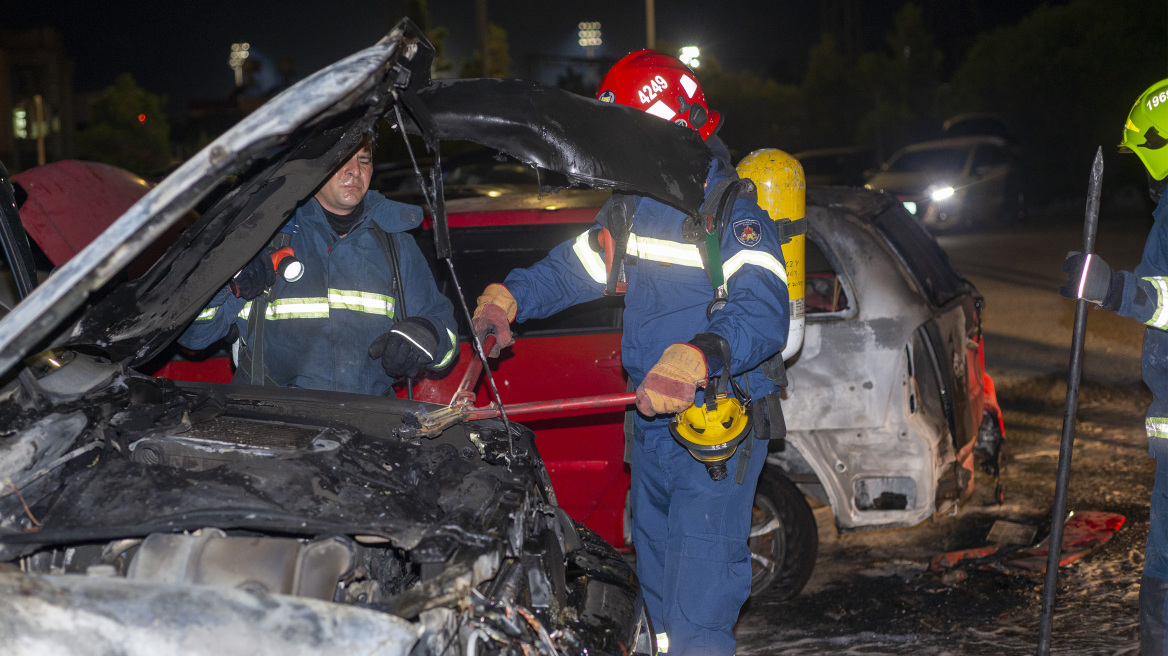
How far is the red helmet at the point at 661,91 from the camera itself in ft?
10.2

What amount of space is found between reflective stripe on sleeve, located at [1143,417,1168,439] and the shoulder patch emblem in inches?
52.3

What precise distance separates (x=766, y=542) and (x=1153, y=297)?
1847 millimetres

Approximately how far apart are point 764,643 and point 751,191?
190 cm

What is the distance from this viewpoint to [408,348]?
3.04 meters

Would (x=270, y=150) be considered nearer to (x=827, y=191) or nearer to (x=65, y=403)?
(x=65, y=403)

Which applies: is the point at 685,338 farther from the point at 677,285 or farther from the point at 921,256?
the point at 921,256

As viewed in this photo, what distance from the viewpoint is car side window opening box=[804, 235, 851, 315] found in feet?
14.1

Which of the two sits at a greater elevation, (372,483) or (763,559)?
(372,483)

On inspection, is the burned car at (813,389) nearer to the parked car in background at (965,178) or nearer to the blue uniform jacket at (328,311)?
the blue uniform jacket at (328,311)

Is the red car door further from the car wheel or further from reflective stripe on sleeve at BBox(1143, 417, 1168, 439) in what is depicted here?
reflective stripe on sleeve at BBox(1143, 417, 1168, 439)

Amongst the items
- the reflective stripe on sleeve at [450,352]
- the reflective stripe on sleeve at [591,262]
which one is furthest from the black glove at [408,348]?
the reflective stripe on sleeve at [591,262]

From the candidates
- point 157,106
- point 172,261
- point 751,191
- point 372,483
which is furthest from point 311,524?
point 157,106

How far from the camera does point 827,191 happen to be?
444cm

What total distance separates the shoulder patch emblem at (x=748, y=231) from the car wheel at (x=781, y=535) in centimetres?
153
